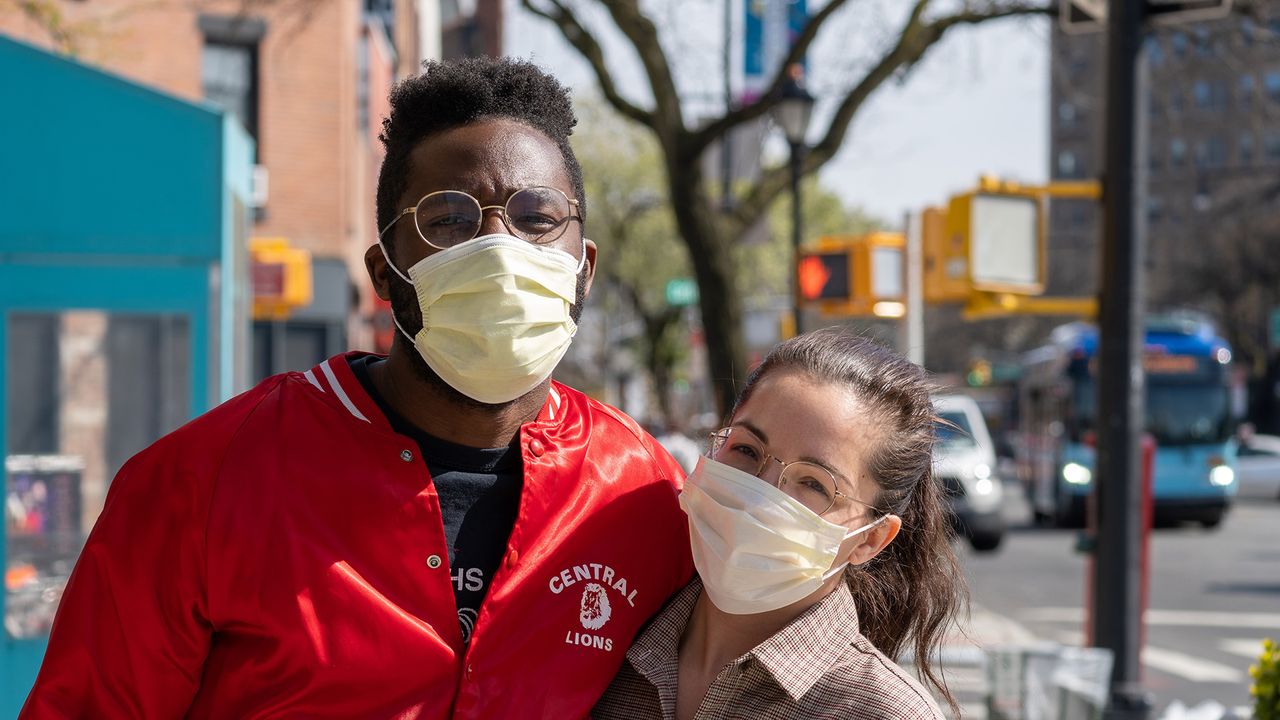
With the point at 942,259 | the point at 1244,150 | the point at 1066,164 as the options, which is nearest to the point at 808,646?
the point at 942,259

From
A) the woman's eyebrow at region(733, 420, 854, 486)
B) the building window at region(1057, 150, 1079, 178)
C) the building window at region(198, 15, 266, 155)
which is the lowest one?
the woman's eyebrow at region(733, 420, 854, 486)

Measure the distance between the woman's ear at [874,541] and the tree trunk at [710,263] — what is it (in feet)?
30.6

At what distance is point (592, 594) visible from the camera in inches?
99.4

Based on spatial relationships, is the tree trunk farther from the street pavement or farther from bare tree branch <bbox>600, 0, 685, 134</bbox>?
the street pavement

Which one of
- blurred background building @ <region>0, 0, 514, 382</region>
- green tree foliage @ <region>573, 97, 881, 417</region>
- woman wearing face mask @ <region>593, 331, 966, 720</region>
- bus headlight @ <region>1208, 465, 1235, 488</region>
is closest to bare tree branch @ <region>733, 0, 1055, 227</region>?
blurred background building @ <region>0, 0, 514, 382</region>

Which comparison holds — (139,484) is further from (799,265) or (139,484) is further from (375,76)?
(375,76)

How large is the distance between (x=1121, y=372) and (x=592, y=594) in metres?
5.11

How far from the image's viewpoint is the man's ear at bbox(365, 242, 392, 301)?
254 centimetres

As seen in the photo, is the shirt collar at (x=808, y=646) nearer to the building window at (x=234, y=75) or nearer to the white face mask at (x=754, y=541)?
the white face mask at (x=754, y=541)

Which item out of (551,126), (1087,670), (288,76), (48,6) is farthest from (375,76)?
(551,126)

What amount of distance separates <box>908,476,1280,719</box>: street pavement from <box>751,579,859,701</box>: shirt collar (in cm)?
395

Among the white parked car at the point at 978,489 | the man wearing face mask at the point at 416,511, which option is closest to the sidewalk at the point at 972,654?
the man wearing face mask at the point at 416,511

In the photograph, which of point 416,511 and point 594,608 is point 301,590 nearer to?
point 416,511

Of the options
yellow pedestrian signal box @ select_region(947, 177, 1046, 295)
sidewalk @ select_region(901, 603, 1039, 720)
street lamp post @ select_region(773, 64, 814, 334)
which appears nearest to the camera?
sidewalk @ select_region(901, 603, 1039, 720)
